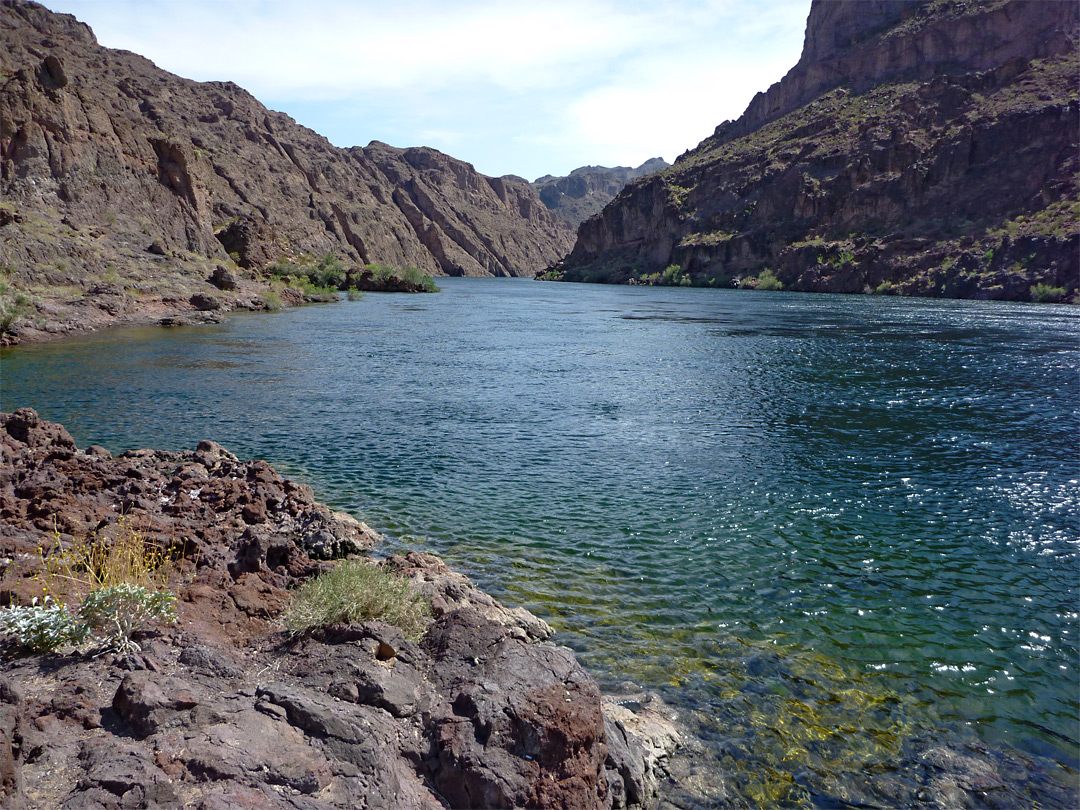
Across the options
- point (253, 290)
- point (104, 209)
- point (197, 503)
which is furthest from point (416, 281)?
point (197, 503)

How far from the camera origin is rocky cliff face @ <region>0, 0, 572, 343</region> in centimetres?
4188

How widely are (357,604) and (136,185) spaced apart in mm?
63276

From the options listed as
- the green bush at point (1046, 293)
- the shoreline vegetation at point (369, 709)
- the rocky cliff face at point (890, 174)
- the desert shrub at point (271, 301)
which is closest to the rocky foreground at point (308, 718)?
the shoreline vegetation at point (369, 709)

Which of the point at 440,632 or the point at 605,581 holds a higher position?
the point at 440,632

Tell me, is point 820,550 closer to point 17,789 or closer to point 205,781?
point 205,781

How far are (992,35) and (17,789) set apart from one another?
505ft

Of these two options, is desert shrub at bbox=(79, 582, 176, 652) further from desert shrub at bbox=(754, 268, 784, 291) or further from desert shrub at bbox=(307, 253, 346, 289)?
desert shrub at bbox=(754, 268, 784, 291)

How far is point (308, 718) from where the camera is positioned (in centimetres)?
464

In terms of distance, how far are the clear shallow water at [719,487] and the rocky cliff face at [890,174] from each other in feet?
176

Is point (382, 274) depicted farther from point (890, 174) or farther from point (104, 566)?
point (104, 566)

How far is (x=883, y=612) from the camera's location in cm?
853

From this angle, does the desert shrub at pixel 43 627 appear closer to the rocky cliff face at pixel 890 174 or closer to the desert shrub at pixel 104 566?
the desert shrub at pixel 104 566

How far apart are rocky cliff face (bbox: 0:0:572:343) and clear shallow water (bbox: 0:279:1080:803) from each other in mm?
14944

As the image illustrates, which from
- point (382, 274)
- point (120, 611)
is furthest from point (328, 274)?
point (120, 611)
